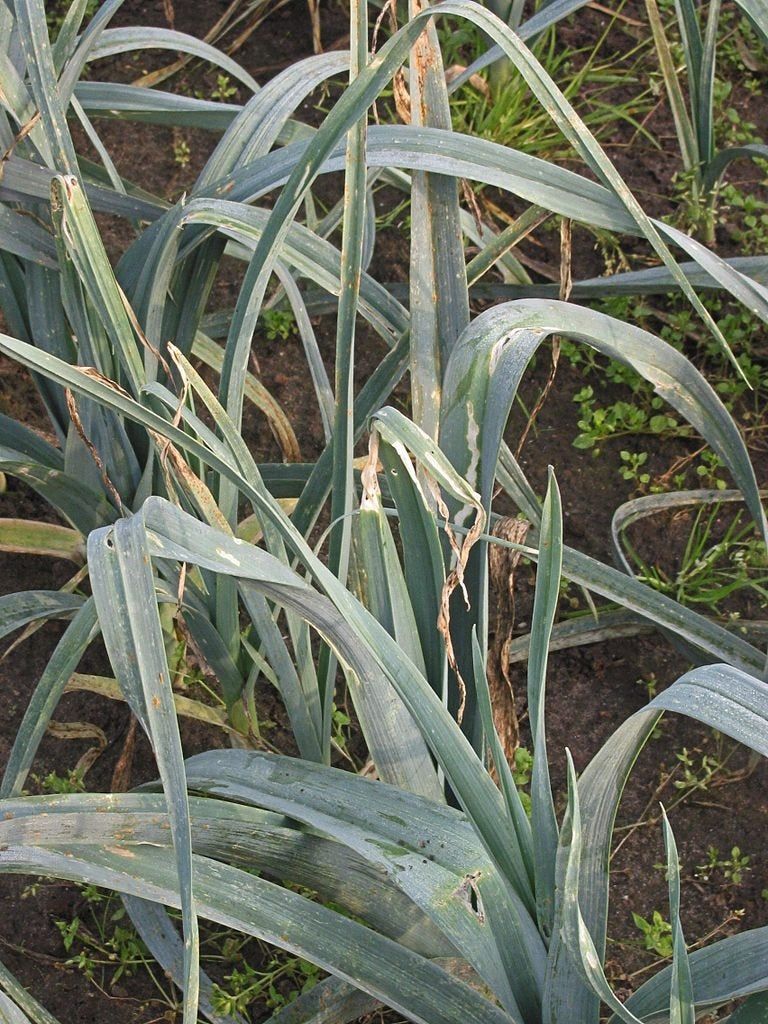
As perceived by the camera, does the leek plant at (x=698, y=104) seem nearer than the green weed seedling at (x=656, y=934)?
No

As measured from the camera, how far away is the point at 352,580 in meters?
1.21

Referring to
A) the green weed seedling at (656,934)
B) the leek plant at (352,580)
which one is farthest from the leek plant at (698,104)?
the green weed seedling at (656,934)

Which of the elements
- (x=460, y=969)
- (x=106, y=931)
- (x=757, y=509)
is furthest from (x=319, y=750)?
(x=757, y=509)

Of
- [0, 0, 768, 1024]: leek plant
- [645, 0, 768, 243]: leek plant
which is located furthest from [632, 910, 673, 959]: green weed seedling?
[645, 0, 768, 243]: leek plant

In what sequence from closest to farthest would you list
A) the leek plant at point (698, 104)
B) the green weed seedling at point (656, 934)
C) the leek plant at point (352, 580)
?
the leek plant at point (352, 580)
the green weed seedling at point (656, 934)
the leek plant at point (698, 104)

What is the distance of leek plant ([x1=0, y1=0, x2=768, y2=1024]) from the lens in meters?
0.72

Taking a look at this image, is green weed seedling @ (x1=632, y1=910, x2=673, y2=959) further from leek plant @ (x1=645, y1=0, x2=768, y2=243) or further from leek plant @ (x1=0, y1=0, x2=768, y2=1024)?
leek plant @ (x1=645, y1=0, x2=768, y2=243)

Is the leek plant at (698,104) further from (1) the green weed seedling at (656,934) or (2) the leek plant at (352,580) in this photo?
(1) the green weed seedling at (656,934)

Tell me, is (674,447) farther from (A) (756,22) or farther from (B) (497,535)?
(B) (497,535)

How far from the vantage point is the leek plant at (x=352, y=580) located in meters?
0.72

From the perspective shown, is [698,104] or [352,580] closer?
[352,580]

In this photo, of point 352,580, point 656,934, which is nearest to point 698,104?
point 352,580

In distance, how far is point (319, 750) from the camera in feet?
3.39

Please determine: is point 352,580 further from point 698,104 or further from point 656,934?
point 698,104
